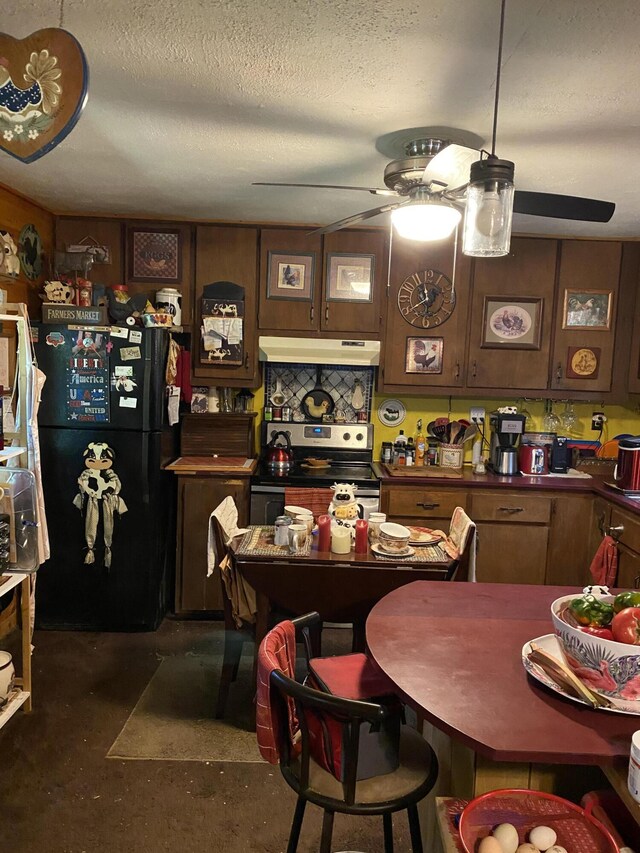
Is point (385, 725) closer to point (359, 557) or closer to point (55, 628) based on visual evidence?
point (359, 557)

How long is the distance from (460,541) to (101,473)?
1957 mm

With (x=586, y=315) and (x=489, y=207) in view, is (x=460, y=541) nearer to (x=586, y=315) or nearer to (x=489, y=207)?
(x=489, y=207)

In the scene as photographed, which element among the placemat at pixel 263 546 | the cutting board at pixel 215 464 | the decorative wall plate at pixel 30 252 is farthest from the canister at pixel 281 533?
the decorative wall plate at pixel 30 252

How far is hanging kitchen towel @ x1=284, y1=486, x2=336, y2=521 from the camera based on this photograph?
9.38 ft

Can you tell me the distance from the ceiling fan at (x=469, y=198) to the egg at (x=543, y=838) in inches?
55.2

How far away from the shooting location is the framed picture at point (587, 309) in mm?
3734

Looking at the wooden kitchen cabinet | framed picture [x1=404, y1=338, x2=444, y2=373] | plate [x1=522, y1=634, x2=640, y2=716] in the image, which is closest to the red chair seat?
plate [x1=522, y1=634, x2=640, y2=716]

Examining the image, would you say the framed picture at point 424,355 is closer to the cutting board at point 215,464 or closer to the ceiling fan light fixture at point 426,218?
the cutting board at point 215,464

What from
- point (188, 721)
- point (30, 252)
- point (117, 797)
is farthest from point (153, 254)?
point (117, 797)

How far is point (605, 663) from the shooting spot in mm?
1118

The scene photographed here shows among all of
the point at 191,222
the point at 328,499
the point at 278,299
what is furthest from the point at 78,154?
the point at 328,499

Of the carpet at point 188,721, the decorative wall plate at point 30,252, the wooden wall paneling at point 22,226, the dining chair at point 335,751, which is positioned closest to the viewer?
the dining chair at point 335,751

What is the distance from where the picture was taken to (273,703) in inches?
52.6

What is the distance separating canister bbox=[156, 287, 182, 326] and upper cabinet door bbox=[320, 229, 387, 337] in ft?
2.91
